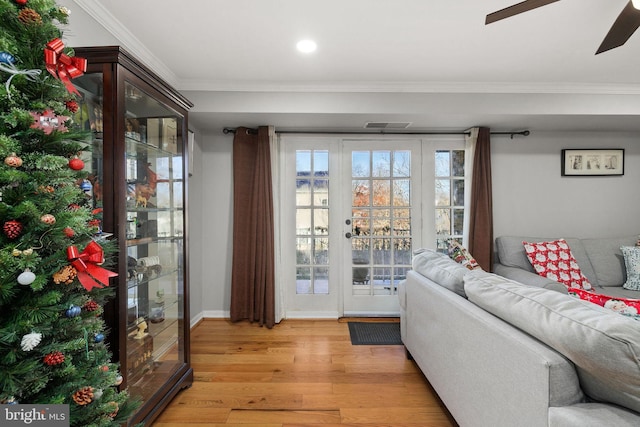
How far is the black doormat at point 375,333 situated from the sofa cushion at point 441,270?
89 centimetres

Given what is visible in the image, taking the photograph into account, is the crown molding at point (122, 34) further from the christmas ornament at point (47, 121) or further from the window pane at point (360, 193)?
the window pane at point (360, 193)

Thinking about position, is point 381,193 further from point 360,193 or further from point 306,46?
point 306,46

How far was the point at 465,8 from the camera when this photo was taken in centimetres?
183

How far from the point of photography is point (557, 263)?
299cm

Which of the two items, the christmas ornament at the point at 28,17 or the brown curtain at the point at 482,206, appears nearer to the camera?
the christmas ornament at the point at 28,17

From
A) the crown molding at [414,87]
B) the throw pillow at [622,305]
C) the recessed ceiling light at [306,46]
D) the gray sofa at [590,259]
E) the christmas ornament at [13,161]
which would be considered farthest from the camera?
the gray sofa at [590,259]

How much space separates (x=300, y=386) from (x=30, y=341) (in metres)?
1.71

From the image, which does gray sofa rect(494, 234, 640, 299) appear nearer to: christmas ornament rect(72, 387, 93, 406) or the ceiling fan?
the ceiling fan

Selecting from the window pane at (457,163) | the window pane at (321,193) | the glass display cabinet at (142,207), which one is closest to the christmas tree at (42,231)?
the glass display cabinet at (142,207)

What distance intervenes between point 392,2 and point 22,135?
5.96 feet

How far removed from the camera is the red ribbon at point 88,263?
899 millimetres

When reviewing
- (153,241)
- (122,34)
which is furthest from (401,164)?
(122,34)

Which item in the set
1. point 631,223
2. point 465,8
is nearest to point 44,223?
point 465,8

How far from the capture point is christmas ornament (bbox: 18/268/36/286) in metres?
0.80
